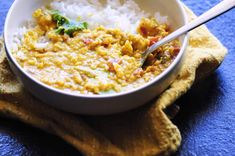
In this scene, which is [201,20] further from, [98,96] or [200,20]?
[98,96]

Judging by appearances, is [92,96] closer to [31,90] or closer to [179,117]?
[31,90]

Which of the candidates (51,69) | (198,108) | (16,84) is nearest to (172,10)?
(198,108)

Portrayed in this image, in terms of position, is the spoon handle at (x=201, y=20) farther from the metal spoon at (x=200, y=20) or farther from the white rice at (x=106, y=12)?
the white rice at (x=106, y=12)

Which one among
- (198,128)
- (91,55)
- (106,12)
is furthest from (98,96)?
(106,12)

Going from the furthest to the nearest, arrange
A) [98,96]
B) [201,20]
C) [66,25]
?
[66,25]
[201,20]
[98,96]

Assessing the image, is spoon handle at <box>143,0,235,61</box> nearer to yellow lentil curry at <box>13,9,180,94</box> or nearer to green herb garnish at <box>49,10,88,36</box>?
yellow lentil curry at <box>13,9,180,94</box>

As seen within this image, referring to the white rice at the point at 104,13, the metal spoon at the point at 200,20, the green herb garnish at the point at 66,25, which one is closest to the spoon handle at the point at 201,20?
the metal spoon at the point at 200,20

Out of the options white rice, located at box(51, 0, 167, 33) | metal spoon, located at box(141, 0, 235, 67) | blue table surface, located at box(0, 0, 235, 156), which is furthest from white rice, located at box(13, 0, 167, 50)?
blue table surface, located at box(0, 0, 235, 156)
